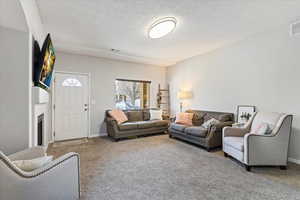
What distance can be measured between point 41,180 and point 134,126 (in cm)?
328

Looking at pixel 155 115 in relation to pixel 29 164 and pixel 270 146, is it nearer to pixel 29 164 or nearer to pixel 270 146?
pixel 270 146

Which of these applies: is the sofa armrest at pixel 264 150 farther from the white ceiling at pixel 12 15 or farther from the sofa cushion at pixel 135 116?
the white ceiling at pixel 12 15

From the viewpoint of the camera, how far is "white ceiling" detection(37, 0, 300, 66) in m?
2.33

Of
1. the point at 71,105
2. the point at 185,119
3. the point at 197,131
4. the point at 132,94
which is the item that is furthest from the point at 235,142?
the point at 71,105

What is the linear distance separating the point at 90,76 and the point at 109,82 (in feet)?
1.98

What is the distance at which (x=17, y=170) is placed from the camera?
3.90ft

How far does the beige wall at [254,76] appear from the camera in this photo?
9.60 feet

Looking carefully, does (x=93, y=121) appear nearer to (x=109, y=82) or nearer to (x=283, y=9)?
(x=109, y=82)

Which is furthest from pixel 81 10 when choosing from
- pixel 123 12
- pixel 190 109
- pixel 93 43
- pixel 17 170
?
pixel 190 109

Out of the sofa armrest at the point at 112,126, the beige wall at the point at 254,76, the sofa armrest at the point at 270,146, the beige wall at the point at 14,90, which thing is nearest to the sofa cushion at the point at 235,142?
the sofa armrest at the point at 270,146

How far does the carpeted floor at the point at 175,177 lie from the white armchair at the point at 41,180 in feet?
1.53

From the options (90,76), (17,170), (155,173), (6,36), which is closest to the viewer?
(17,170)

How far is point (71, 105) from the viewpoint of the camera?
457cm

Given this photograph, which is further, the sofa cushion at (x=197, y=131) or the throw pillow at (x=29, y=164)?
the sofa cushion at (x=197, y=131)
